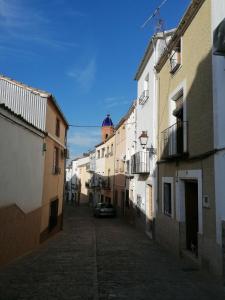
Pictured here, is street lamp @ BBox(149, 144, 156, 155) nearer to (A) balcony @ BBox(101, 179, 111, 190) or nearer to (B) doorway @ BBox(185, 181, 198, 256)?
(B) doorway @ BBox(185, 181, 198, 256)

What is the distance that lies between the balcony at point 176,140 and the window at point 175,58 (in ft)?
6.09

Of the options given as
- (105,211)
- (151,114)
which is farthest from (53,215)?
(105,211)

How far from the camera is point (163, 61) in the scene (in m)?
11.9

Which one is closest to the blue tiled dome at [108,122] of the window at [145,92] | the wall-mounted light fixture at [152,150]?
the window at [145,92]

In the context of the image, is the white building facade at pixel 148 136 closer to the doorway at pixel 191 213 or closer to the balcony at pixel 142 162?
the balcony at pixel 142 162

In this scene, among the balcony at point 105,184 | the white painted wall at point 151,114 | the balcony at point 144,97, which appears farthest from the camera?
the balcony at point 105,184

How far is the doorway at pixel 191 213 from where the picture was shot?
893 centimetres

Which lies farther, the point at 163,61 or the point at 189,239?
the point at 163,61

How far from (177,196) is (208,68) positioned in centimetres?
388

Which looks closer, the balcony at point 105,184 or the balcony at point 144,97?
the balcony at point 144,97

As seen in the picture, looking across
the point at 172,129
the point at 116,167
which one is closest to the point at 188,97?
the point at 172,129

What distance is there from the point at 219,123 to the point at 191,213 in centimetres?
325

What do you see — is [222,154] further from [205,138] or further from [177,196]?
[177,196]

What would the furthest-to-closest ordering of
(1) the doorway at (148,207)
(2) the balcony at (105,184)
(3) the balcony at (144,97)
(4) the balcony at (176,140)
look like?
(2) the balcony at (105,184)
(3) the balcony at (144,97)
(1) the doorway at (148,207)
(4) the balcony at (176,140)
